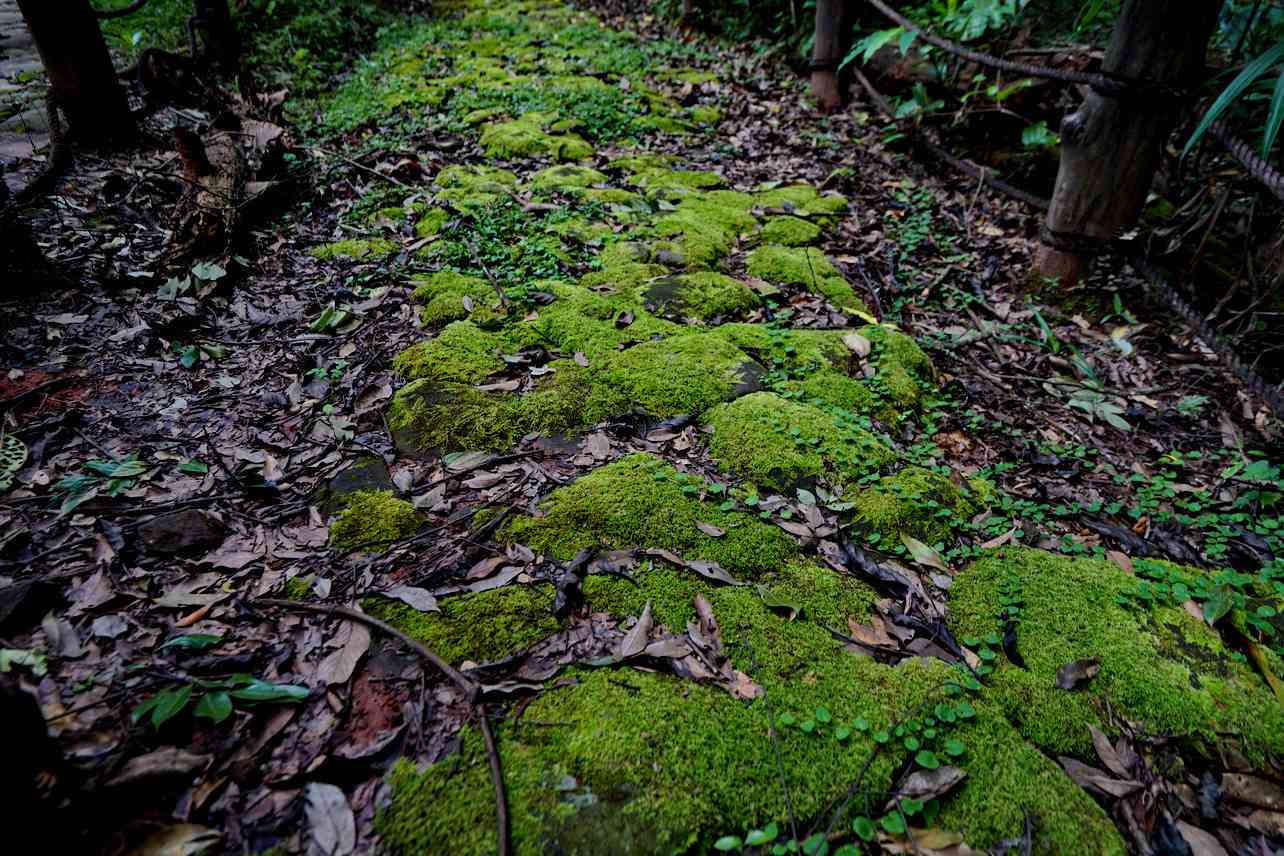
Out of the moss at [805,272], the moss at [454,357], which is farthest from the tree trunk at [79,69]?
the moss at [805,272]

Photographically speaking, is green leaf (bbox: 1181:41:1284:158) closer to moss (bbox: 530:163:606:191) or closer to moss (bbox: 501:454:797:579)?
moss (bbox: 501:454:797:579)

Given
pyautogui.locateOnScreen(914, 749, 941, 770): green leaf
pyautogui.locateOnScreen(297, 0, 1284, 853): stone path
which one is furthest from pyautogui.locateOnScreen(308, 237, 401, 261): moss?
pyautogui.locateOnScreen(914, 749, 941, 770): green leaf

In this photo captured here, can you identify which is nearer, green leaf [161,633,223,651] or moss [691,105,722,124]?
green leaf [161,633,223,651]

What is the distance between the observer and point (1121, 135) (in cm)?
308

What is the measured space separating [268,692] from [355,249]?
285 centimetres

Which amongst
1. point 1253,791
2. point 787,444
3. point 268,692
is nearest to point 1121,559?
point 1253,791

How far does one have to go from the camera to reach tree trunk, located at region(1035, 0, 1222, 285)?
9.23 ft

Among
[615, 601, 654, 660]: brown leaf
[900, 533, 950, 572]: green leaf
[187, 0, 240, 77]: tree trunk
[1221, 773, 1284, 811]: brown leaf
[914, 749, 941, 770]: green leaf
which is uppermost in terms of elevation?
[187, 0, 240, 77]: tree trunk

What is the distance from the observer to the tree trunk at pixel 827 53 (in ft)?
19.1

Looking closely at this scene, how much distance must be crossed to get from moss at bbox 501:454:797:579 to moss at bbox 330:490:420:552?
322 mm

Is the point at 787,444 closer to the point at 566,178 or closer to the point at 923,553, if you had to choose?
the point at 923,553

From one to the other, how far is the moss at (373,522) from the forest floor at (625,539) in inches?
0.5

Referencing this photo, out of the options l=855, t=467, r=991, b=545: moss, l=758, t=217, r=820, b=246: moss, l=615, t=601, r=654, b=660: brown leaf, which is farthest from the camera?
l=758, t=217, r=820, b=246: moss

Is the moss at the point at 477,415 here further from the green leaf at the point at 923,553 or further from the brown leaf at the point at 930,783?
the brown leaf at the point at 930,783
